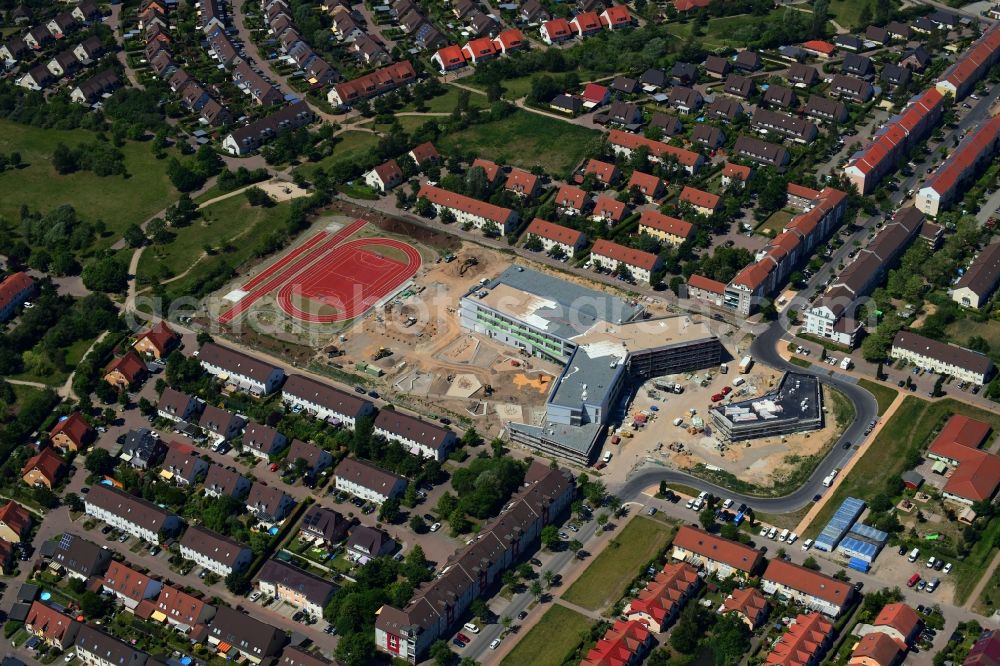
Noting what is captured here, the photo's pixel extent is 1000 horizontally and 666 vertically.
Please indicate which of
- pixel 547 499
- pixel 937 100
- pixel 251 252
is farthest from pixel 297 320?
pixel 937 100

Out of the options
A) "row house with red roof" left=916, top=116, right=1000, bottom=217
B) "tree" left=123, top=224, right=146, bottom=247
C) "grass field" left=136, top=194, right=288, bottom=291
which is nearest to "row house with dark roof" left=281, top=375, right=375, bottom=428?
"grass field" left=136, top=194, right=288, bottom=291

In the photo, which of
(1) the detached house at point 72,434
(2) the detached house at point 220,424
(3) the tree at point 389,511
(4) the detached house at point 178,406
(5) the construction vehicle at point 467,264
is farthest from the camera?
(5) the construction vehicle at point 467,264

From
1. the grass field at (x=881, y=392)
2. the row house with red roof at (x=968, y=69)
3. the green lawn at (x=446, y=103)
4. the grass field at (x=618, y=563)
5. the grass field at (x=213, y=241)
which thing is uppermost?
the row house with red roof at (x=968, y=69)

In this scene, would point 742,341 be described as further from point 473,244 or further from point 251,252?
point 251,252

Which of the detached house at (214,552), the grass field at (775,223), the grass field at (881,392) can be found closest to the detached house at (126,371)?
the detached house at (214,552)

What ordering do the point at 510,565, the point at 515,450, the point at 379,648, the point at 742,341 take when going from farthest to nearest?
1. the point at 742,341
2. the point at 515,450
3. the point at 510,565
4. the point at 379,648

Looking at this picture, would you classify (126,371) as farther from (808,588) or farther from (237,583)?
(808,588)

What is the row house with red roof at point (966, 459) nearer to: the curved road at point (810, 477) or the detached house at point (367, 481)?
the curved road at point (810, 477)
